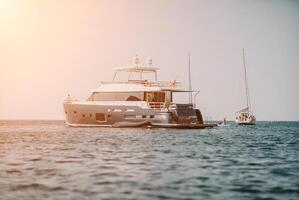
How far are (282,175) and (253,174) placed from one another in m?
0.78

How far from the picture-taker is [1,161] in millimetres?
15070

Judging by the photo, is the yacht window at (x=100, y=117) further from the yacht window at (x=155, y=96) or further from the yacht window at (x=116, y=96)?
the yacht window at (x=155, y=96)

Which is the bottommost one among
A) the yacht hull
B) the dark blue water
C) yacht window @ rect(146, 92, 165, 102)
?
the dark blue water

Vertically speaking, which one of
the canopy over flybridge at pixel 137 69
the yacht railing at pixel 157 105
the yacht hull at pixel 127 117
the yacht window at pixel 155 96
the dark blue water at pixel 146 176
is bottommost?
the dark blue water at pixel 146 176

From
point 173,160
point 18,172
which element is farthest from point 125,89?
point 18,172

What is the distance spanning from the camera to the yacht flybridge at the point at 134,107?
1451 inches

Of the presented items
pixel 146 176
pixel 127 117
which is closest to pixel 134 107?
pixel 127 117

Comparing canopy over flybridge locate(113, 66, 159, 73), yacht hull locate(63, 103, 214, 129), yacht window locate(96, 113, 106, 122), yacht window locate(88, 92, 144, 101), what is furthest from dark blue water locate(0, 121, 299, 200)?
canopy over flybridge locate(113, 66, 159, 73)

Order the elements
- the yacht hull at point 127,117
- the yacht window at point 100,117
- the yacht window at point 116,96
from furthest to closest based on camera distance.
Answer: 1. the yacht window at point 100,117
2. the yacht window at point 116,96
3. the yacht hull at point 127,117

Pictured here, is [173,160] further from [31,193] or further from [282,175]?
[31,193]

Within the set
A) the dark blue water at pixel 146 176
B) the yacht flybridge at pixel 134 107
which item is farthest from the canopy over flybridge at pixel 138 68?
the dark blue water at pixel 146 176

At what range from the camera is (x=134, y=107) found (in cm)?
3728

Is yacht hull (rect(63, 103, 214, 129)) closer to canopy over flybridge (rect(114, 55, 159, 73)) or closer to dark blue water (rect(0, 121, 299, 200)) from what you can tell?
canopy over flybridge (rect(114, 55, 159, 73))

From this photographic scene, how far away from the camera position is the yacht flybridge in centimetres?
3684
